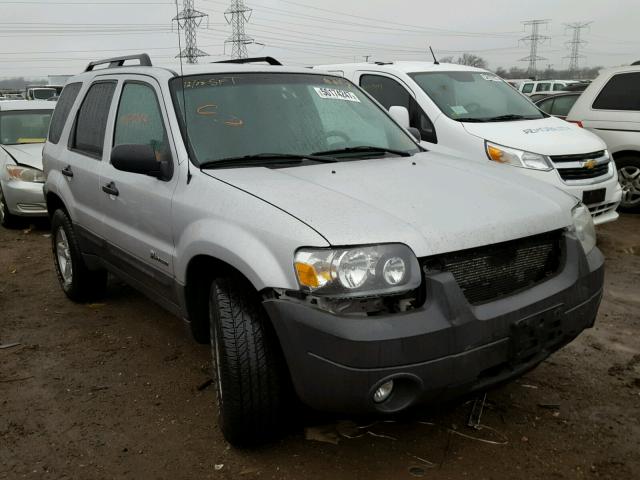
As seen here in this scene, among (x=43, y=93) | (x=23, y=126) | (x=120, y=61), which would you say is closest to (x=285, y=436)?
(x=120, y=61)

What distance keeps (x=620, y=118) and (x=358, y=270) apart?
662 cm

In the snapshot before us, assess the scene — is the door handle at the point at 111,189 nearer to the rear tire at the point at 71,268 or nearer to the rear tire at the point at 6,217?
the rear tire at the point at 71,268

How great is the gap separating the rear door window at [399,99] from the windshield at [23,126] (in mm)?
4795

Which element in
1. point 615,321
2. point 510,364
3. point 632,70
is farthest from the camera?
point 632,70

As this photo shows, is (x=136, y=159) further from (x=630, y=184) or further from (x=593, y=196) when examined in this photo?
(x=630, y=184)

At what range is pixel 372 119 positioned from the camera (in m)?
3.87

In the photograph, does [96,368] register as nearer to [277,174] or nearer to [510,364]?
[277,174]

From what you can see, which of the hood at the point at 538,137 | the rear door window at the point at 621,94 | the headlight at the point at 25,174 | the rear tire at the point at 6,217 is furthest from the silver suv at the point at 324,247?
the rear door window at the point at 621,94

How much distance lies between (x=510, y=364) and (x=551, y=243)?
0.64 metres

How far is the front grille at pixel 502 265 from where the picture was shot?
2.41 m

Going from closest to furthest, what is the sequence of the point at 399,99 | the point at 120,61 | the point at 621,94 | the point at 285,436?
the point at 285,436, the point at 120,61, the point at 399,99, the point at 621,94

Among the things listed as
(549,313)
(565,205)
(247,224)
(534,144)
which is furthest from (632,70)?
(247,224)

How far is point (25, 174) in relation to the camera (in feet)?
24.8

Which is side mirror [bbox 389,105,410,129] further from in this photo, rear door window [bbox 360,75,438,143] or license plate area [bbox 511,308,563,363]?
license plate area [bbox 511,308,563,363]
